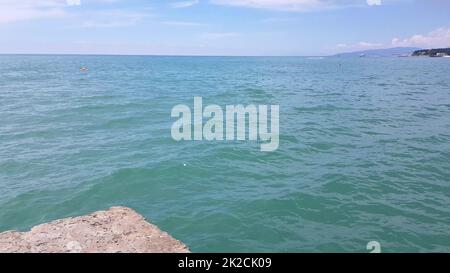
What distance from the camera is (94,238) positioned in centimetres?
698

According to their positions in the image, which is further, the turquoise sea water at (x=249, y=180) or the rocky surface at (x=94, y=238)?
the turquoise sea water at (x=249, y=180)

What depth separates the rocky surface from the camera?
666 centimetres

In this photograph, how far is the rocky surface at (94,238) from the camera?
6660mm

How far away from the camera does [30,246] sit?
669cm

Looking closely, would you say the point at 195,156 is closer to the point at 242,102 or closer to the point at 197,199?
the point at 197,199

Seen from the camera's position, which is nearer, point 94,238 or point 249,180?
point 94,238

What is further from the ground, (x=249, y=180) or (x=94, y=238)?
(x=94, y=238)

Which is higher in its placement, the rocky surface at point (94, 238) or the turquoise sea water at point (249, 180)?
the rocky surface at point (94, 238)

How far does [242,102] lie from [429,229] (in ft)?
96.1

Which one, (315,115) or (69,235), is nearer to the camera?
(69,235)

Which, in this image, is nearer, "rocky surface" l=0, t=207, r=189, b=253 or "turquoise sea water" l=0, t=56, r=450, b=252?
"rocky surface" l=0, t=207, r=189, b=253

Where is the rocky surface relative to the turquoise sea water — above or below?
above
